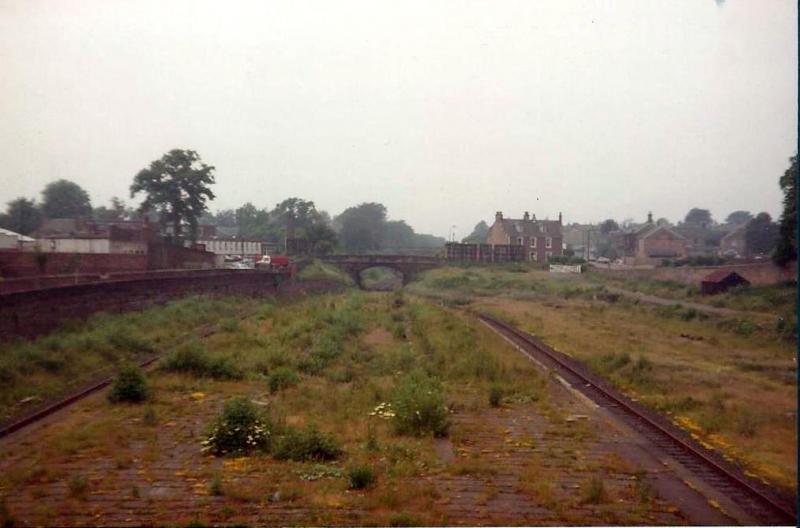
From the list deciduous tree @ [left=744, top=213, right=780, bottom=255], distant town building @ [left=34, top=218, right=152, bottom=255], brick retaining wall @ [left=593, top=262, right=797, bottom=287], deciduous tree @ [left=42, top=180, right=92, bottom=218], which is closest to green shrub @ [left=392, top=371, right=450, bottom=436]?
brick retaining wall @ [left=593, top=262, right=797, bottom=287]

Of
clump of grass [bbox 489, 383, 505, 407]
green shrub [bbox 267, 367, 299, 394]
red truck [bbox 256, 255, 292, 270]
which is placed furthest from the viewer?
→ red truck [bbox 256, 255, 292, 270]

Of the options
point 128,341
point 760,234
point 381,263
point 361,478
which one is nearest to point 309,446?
point 361,478

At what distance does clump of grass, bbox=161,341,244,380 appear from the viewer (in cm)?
1588

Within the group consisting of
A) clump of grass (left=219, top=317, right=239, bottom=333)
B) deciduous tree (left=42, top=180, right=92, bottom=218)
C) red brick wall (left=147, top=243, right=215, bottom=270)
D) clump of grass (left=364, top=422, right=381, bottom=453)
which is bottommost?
clump of grass (left=219, top=317, right=239, bottom=333)

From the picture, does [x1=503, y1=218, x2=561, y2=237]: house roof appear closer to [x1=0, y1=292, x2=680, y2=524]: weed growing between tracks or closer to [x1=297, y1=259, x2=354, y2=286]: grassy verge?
[x1=297, y1=259, x2=354, y2=286]: grassy verge

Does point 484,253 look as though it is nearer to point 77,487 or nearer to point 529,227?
point 529,227

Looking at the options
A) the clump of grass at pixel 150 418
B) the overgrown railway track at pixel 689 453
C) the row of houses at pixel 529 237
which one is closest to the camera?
the overgrown railway track at pixel 689 453

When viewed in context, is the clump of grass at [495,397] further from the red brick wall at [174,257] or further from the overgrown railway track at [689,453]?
the red brick wall at [174,257]

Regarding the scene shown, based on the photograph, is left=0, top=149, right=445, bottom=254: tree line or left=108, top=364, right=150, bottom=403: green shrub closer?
left=108, top=364, right=150, bottom=403: green shrub

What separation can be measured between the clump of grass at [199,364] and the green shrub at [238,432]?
6.11 m

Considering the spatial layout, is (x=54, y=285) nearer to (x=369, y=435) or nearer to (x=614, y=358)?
(x=369, y=435)

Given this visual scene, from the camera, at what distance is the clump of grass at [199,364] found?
625 inches

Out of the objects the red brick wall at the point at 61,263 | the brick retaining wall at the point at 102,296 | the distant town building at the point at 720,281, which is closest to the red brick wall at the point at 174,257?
the brick retaining wall at the point at 102,296

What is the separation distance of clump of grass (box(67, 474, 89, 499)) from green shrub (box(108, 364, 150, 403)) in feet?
17.6
